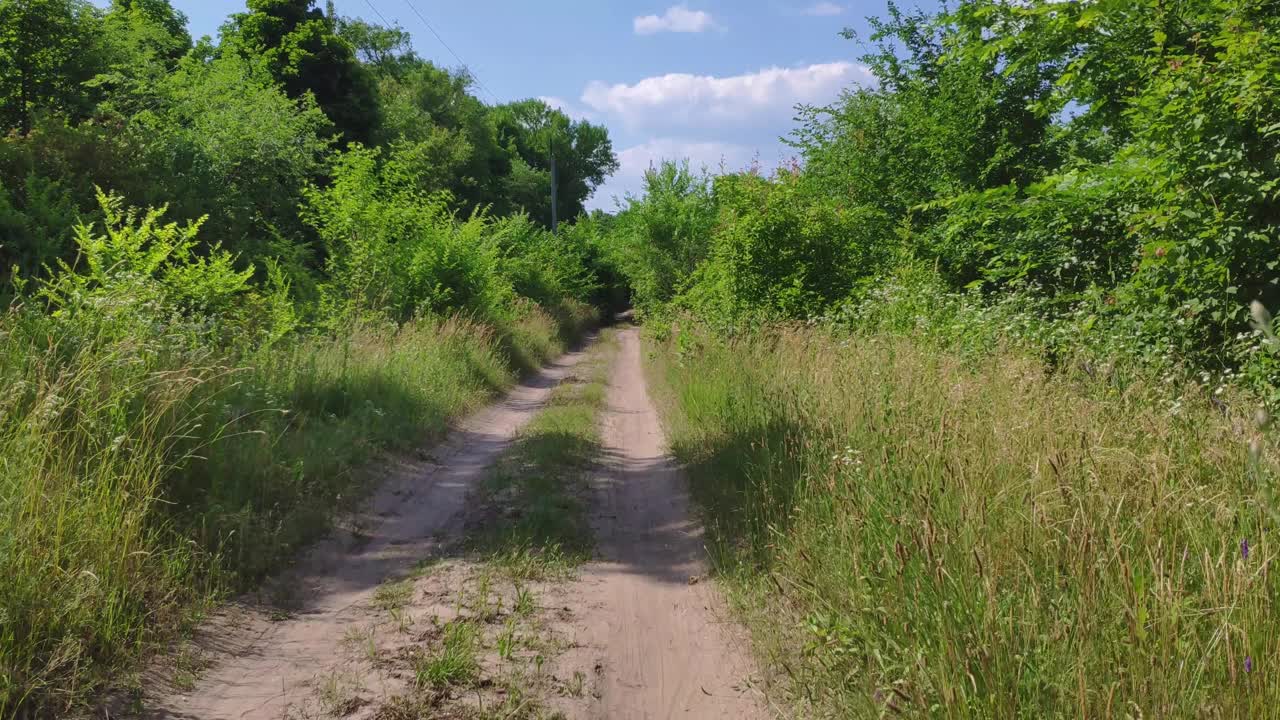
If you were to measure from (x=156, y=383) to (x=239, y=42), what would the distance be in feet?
74.2

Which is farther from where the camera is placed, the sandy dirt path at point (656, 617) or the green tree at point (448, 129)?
the green tree at point (448, 129)

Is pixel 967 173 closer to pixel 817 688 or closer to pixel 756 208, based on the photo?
pixel 756 208

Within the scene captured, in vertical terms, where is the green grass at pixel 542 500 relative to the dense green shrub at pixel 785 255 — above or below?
below

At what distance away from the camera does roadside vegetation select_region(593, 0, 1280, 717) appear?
8.29ft

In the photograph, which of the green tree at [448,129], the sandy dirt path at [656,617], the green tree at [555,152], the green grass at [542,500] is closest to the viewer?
the sandy dirt path at [656,617]

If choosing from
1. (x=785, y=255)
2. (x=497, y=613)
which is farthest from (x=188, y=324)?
(x=785, y=255)

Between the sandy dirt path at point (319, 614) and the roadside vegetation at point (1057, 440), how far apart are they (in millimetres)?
2274

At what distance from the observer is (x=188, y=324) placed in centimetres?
746

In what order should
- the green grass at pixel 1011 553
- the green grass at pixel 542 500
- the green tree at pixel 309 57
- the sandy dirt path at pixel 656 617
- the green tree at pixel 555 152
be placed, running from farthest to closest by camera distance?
the green tree at pixel 555 152, the green tree at pixel 309 57, the green grass at pixel 542 500, the sandy dirt path at pixel 656 617, the green grass at pixel 1011 553

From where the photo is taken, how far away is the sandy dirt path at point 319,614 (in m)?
3.58

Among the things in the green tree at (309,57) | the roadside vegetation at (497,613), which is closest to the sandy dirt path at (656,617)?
the roadside vegetation at (497,613)

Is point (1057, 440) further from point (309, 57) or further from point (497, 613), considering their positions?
point (309, 57)

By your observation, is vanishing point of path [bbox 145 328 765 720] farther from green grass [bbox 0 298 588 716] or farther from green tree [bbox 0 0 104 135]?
green tree [bbox 0 0 104 135]

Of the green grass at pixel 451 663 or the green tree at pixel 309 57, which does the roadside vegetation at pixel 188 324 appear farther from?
the green grass at pixel 451 663
